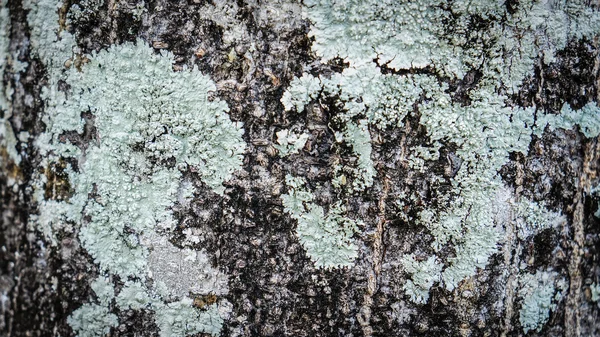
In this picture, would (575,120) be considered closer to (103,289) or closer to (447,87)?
(447,87)

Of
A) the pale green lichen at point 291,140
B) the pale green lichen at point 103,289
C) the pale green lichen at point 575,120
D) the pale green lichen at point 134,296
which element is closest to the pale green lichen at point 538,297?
the pale green lichen at point 575,120

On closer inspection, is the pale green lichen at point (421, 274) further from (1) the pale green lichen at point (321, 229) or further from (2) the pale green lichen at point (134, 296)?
(2) the pale green lichen at point (134, 296)

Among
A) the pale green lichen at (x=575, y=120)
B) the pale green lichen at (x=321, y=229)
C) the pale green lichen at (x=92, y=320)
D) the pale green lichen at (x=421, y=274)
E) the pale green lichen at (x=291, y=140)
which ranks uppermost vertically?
the pale green lichen at (x=575, y=120)

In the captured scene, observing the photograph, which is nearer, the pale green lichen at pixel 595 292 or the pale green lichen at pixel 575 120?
the pale green lichen at pixel 575 120

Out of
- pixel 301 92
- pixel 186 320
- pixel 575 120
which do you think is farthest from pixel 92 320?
pixel 575 120

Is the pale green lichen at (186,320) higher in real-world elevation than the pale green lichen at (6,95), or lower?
lower

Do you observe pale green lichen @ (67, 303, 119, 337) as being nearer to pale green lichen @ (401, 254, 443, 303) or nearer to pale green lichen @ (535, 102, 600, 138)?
pale green lichen @ (401, 254, 443, 303)
